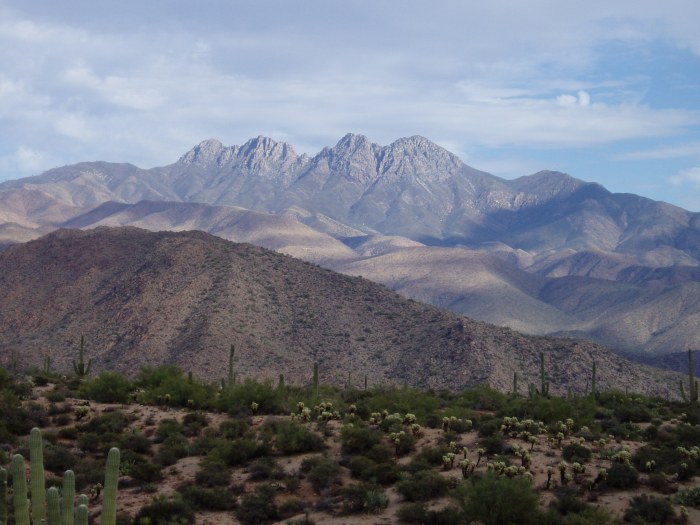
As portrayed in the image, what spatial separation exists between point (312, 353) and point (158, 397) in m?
37.9

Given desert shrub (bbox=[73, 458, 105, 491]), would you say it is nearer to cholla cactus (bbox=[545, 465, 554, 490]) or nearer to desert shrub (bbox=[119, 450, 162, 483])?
desert shrub (bbox=[119, 450, 162, 483])

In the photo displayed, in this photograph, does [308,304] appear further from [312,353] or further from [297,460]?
[297,460]

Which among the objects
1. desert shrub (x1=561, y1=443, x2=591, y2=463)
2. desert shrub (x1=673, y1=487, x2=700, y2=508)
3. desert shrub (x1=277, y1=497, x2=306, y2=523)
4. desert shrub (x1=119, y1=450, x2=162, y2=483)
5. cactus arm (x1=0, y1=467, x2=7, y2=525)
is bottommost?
desert shrub (x1=277, y1=497, x2=306, y2=523)

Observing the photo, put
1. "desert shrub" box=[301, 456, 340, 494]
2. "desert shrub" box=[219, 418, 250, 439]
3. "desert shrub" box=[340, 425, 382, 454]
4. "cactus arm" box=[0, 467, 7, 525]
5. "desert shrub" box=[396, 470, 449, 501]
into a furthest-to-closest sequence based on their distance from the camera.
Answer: "desert shrub" box=[219, 418, 250, 439] → "desert shrub" box=[340, 425, 382, 454] → "desert shrub" box=[301, 456, 340, 494] → "desert shrub" box=[396, 470, 449, 501] → "cactus arm" box=[0, 467, 7, 525]

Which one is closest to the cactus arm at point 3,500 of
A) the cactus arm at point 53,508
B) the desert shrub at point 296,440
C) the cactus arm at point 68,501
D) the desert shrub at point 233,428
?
the cactus arm at point 53,508

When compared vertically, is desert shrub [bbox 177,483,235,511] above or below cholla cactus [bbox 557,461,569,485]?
below

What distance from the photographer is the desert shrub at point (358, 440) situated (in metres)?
20.0

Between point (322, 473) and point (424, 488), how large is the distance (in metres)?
2.70

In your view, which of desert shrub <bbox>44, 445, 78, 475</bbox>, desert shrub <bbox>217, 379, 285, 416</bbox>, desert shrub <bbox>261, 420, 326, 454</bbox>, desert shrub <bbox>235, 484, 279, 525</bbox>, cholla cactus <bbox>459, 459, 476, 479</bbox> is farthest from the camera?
desert shrub <bbox>217, 379, 285, 416</bbox>

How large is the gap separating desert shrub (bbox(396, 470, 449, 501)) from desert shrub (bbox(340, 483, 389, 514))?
17.5 inches

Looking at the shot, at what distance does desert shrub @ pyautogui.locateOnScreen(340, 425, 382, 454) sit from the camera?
19984 millimetres

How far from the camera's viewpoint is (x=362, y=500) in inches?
646

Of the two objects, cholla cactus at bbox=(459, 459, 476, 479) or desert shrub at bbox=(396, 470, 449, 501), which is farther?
cholla cactus at bbox=(459, 459, 476, 479)

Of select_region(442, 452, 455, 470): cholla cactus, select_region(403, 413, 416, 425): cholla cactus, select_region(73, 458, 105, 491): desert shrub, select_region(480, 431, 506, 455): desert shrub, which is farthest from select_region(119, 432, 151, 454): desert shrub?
select_region(480, 431, 506, 455): desert shrub
